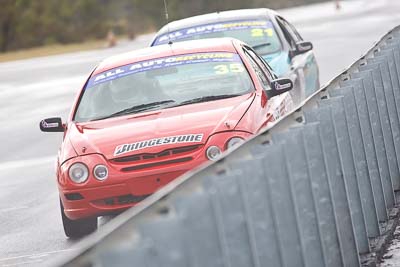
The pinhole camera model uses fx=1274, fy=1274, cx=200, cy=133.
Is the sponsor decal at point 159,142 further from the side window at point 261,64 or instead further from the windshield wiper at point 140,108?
the side window at point 261,64

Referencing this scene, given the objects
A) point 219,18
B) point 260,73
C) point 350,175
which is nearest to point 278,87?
point 260,73

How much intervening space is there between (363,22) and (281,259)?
43635 mm

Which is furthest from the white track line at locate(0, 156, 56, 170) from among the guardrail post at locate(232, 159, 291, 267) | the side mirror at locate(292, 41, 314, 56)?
the guardrail post at locate(232, 159, 291, 267)

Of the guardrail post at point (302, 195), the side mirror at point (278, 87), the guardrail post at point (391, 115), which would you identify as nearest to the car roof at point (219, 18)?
the side mirror at point (278, 87)

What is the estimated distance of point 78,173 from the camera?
9.88 m

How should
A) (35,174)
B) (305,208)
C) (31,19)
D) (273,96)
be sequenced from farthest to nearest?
1. (31,19)
2. (35,174)
3. (273,96)
4. (305,208)

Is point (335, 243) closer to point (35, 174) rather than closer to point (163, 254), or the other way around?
point (163, 254)

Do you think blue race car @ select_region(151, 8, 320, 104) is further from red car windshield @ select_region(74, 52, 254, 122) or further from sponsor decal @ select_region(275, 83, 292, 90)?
sponsor decal @ select_region(275, 83, 292, 90)

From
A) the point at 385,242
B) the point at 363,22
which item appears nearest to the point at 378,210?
the point at 385,242

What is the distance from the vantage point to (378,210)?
863cm

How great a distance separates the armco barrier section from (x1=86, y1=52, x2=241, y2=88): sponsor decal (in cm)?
187

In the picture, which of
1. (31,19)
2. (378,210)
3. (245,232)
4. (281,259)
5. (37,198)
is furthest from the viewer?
(31,19)

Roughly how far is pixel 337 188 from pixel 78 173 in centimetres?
321

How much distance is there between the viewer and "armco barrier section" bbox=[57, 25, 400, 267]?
4344mm
